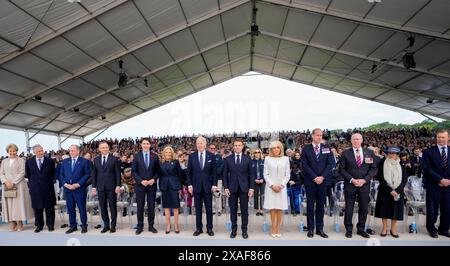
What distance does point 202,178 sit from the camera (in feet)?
17.4

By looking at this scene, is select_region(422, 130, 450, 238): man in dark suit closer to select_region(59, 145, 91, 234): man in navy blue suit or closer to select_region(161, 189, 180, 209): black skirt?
select_region(161, 189, 180, 209): black skirt

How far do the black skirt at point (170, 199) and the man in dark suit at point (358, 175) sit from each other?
8.69 feet

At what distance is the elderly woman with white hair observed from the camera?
498cm

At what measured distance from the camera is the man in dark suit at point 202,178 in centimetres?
531

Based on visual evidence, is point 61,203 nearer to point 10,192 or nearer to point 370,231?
point 10,192

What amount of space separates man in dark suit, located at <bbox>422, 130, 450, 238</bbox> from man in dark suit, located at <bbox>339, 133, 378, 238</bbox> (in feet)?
2.85

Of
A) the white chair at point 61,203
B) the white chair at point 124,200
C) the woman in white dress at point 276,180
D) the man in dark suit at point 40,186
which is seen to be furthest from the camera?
the white chair at point 61,203

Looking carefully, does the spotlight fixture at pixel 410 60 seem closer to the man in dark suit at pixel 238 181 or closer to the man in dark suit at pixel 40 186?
the man in dark suit at pixel 238 181

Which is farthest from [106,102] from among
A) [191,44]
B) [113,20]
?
[113,20]

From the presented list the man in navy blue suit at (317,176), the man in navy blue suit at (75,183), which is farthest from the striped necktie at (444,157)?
the man in navy blue suit at (75,183)

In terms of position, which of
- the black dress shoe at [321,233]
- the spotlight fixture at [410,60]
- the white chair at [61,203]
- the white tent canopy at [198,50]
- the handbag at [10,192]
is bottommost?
the black dress shoe at [321,233]

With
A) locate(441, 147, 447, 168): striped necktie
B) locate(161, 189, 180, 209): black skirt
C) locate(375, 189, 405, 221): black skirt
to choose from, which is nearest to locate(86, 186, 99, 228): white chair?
locate(161, 189, 180, 209): black skirt

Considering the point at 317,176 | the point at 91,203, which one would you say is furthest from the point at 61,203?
the point at 317,176

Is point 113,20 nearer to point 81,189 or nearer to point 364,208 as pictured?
point 81,189
